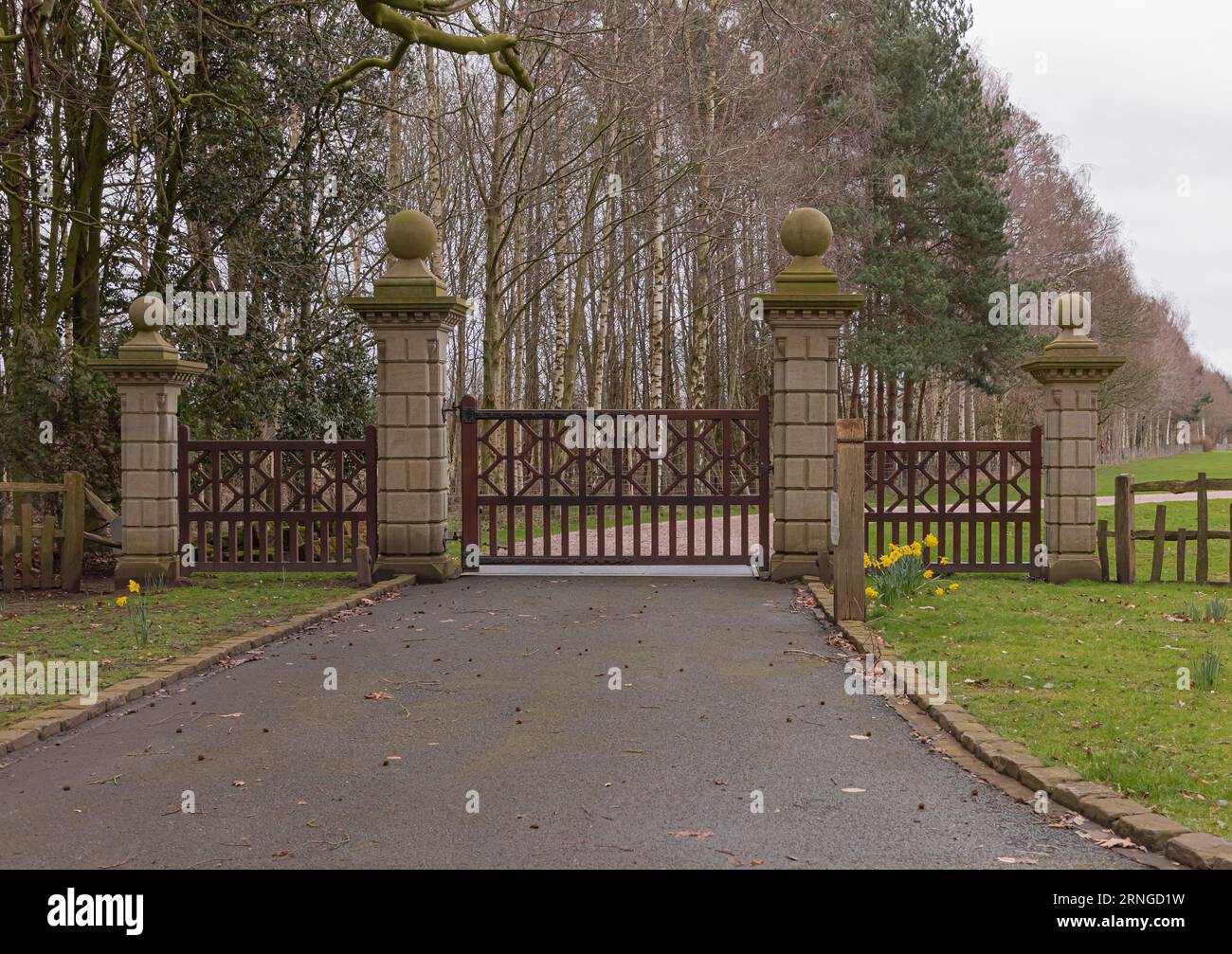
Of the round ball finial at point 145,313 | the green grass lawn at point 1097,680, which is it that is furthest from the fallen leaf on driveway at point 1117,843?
the round ball finial at point 145,313

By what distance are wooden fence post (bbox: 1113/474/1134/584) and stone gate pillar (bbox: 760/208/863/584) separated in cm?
366

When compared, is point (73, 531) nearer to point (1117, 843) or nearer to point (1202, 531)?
point (1117, 843)

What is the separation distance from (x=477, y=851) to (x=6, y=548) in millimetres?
11169

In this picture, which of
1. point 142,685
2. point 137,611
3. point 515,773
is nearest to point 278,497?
point 137,611

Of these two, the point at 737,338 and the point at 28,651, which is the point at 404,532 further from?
the point at 737,338

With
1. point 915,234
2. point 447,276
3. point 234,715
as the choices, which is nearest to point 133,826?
point 234,715

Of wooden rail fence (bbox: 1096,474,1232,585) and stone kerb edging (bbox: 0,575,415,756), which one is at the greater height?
wooden rail fence (bbox: 1096,474,1232,585)

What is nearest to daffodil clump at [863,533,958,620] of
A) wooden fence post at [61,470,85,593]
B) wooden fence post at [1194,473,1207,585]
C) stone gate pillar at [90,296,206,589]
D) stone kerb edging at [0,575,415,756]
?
wooden fence post at [1194,473,1207,585]

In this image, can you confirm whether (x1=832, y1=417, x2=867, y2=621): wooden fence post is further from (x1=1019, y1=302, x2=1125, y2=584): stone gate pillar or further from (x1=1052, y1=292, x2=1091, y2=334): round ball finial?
(x1=1052, y1=292, x2=1091, y2=334): round ball finial

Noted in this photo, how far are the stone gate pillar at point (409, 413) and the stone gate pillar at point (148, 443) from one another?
8.46 ft

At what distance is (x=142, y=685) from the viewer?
760 cm

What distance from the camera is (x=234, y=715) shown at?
22.7 feet

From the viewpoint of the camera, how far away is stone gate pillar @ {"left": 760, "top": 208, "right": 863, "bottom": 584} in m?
13.4

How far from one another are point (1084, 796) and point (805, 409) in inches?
344
